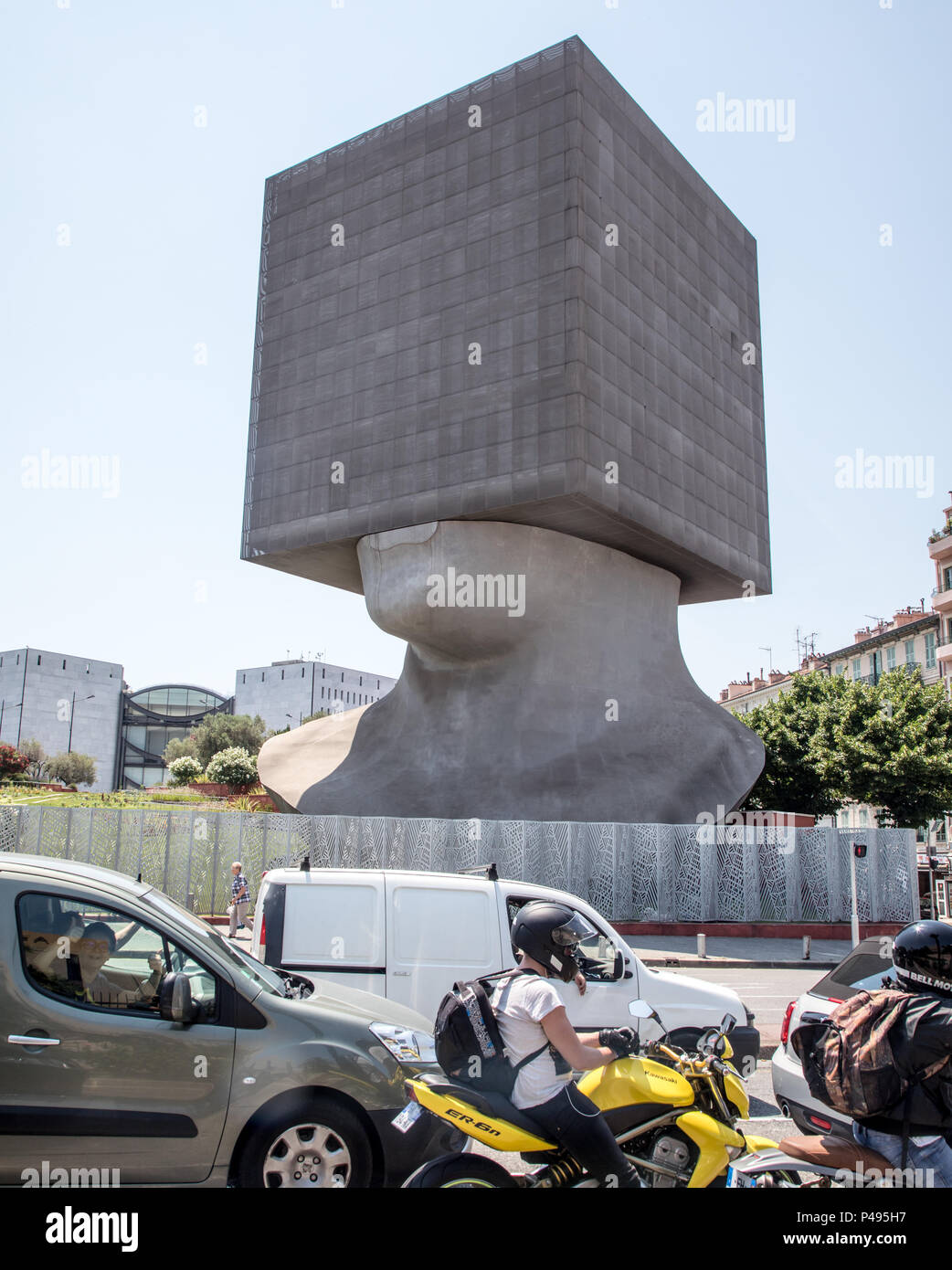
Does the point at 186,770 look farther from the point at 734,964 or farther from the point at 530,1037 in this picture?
the point at 530,1037

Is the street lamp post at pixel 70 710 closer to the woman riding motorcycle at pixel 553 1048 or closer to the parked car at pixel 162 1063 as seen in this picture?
the parked car at pixel 162 1063

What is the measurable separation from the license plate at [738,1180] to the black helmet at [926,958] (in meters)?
1.03

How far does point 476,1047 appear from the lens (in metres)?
4.32

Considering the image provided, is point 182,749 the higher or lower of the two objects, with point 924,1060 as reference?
higher

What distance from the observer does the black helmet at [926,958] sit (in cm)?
398

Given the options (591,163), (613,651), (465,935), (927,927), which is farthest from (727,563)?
(927,927)

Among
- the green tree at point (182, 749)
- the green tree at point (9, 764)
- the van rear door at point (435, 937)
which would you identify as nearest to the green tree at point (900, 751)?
the van rear door at point (435, 937)

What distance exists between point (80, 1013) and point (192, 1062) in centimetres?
62

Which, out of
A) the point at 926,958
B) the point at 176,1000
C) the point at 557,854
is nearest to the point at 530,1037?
the point at 926,958

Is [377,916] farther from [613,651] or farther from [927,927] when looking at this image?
[613,651]

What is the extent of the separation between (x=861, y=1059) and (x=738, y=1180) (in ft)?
2.53

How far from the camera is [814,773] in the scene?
4066cm

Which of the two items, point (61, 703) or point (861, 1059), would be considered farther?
point (61, 703)
